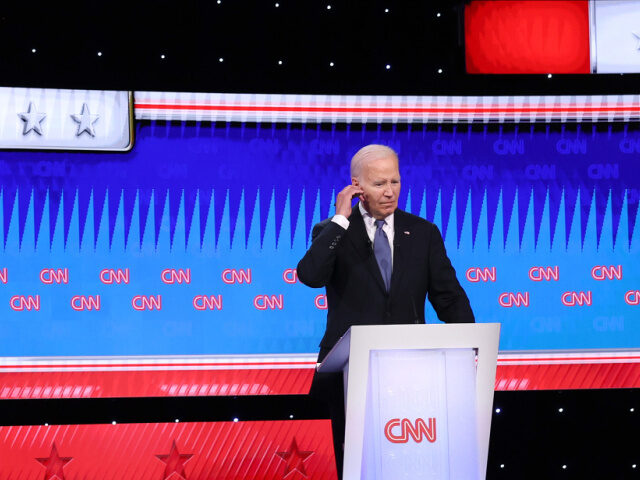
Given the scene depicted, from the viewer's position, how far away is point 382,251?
9.33ft

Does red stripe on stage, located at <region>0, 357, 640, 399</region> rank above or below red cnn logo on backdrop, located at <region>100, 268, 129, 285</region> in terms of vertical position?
below

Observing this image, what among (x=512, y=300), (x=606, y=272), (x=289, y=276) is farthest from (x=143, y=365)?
(x=606, y=272)

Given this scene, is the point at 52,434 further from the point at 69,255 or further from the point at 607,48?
the point at 607,48

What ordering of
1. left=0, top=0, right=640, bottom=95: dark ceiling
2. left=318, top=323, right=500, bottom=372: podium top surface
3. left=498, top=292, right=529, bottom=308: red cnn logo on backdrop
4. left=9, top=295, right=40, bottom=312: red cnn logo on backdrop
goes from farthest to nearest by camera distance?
left=498, top=292, right=529, bottom=308: red cnn logo on backdrop → left=0, top=0, right=640, bottom=95: dark ceiling → left=9, top=295, right=40, bottom=312: red cnn logo on backdrop → left=318, top=323, right=500, bottom=372: podium top surface

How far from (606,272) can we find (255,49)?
194 centimetres

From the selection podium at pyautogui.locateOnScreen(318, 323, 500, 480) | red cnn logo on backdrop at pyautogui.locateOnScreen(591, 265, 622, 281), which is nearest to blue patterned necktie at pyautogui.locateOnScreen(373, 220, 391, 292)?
podium at pyautogui.locateOnScreen(318, 323, 500, 480)

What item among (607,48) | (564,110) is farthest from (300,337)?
(607,48)

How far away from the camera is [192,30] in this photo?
400cm

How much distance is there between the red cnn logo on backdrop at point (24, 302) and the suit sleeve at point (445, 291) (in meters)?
1.87

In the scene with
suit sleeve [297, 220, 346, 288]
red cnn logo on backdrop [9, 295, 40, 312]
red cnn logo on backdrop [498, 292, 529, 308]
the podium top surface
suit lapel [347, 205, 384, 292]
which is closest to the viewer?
the podium top surface

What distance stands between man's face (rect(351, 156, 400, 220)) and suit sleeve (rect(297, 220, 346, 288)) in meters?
0.20

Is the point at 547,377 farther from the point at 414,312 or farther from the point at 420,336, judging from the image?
the point at 420,336

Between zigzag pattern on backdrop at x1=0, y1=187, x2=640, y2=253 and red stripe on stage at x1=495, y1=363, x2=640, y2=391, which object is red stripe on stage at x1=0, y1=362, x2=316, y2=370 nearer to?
zigzag pattern on backdrop at x1=0, y1=187, x2=640, y2=253

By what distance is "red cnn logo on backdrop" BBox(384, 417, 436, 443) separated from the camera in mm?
2307
